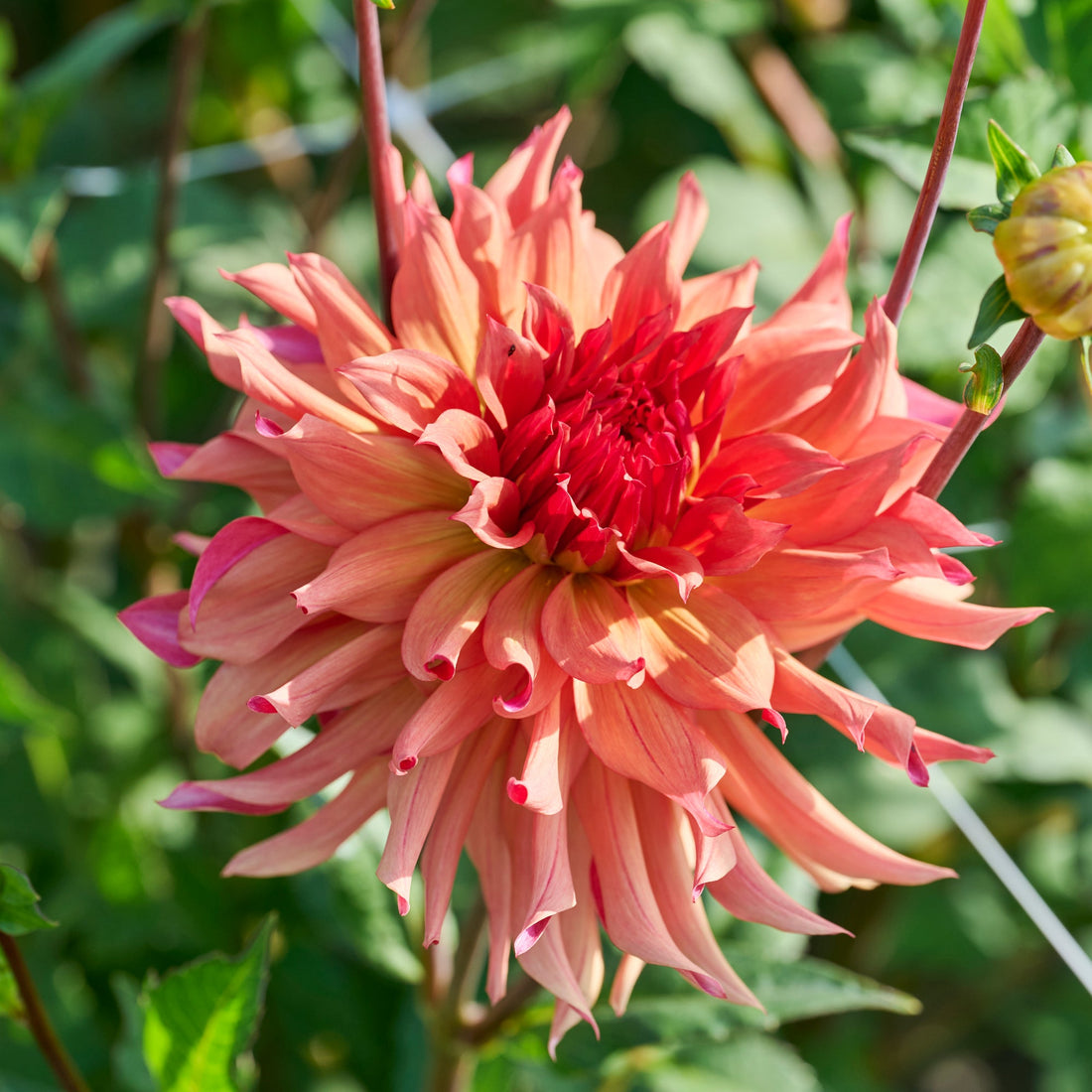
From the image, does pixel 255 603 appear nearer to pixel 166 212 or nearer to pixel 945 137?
pixel 945 137

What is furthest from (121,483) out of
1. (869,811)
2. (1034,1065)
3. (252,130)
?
(1034,1065)

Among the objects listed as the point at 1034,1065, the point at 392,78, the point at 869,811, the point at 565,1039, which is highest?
the point at 392,78

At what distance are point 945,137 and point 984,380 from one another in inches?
3.6

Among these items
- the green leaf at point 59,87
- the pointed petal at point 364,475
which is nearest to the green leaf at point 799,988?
the pointed petal at point 364,475

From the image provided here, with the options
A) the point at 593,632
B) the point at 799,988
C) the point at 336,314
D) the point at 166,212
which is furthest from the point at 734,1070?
the point at 166,212

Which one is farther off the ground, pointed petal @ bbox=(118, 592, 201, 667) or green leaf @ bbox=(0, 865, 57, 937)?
pointed petal @ bbox=(118, 592, 201, 667)

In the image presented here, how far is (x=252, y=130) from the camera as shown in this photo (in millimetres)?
1244

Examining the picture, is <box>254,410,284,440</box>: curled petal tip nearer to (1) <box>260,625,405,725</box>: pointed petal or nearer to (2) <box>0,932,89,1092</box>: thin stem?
Answer: (1) <box>260,625,405,725</box>: pointed petal

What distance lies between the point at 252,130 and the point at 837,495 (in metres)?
0.98

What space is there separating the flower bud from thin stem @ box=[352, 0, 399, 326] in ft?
0.79

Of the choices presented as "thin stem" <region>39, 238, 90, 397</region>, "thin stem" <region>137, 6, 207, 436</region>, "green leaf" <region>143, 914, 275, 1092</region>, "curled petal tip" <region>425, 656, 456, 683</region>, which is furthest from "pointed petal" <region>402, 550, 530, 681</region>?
"thin stem" <region>39, 238, 90, 397</region>

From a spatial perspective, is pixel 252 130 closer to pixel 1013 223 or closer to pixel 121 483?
pixel 121 483

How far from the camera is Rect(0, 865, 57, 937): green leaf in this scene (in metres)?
0.44

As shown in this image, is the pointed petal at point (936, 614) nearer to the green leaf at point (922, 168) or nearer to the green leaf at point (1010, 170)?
the green leaf at point (1010, 170)
